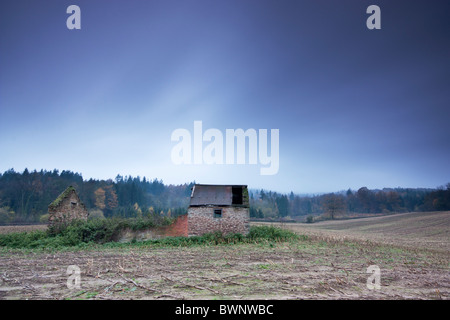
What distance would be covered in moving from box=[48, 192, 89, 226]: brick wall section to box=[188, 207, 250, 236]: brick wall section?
1150 cm

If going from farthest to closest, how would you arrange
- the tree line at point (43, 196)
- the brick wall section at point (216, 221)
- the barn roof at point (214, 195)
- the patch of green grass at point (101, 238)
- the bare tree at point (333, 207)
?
the bare tree at point (333, 207), the tree line at point (43, 196), the barn roof at point (214, 195), the brick wall section at point (216, 221), the patch of green grass at point (101, 238)

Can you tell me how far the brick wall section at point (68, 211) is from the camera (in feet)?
69.6

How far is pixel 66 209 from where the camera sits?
22297 millimetres

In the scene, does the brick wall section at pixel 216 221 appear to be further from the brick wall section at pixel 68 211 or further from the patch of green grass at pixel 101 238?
the brick wall section at pixel 68 211

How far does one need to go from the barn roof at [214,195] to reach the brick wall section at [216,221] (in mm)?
650

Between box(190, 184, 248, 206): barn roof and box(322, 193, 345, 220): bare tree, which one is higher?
box(190, 184, 248, 206): barn roof

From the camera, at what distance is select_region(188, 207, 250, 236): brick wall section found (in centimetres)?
2247

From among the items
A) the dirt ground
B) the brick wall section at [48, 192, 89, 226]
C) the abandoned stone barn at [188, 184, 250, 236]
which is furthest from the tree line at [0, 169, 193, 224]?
the dirt ground

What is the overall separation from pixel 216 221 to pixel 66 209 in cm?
1460

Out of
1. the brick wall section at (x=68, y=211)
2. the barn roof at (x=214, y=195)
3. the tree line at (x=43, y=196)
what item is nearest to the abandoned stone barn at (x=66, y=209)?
the brick wall section at (x=68, y=211)

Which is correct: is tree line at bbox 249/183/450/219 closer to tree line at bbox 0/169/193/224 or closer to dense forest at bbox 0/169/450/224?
dense forest at bbox 0/169/450/224

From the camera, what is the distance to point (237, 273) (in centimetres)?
969
